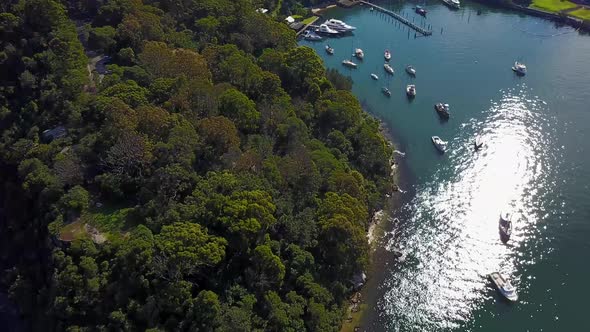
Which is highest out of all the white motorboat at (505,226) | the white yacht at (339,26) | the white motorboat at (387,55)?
the white yacht at (339,26)

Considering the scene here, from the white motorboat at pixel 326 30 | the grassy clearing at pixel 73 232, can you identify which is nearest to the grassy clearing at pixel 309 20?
the white motorboat at pixel 326 30

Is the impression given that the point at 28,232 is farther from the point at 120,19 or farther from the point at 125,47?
the point at 120,19

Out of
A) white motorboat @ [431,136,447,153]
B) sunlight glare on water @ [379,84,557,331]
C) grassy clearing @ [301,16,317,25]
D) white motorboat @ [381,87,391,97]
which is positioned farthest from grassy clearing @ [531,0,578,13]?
white motorboat @ [431,136,447,153]

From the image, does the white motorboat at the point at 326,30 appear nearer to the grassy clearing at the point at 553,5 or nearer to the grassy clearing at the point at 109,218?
the grassy clearing at the point at 553,5

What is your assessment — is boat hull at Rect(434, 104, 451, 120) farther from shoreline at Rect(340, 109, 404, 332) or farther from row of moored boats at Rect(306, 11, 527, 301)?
shoreline at Rect(340, 109, 404, 332)

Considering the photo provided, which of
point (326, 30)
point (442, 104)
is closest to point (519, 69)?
point (442, 104)
